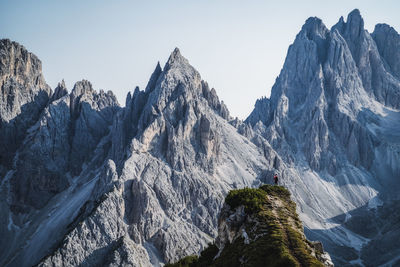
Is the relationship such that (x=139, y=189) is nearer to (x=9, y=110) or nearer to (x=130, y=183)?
(x=130, y=183)

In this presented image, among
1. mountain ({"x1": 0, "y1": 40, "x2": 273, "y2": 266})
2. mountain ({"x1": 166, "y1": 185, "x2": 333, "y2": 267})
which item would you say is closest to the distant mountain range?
mountain ({"x1": 0, "y1": 40, "x2": 273, "y2": 266})

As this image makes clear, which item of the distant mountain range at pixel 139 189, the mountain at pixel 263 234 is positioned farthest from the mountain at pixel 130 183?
the mountain at pixel 263 234

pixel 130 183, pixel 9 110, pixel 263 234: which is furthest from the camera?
pixel 9 110

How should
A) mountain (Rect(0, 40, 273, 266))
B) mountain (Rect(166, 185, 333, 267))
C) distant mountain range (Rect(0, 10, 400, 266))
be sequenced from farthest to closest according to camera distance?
1. distant mountain range (Rect(0, 10, 400, 266))
2. mountain (Rect(0, 40, 273, 266))
3. mountain (Rect(166, 185, 333, 267))

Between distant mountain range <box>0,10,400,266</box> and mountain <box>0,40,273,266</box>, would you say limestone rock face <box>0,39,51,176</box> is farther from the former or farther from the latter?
mountain <box>0,40,273,266</box>

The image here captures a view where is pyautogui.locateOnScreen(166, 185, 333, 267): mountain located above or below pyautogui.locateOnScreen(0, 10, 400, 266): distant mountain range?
below

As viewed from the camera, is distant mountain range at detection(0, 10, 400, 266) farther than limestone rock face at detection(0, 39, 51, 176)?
No

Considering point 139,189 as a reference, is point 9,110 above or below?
above

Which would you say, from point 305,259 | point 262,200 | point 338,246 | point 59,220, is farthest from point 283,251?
Answer: point 338,246

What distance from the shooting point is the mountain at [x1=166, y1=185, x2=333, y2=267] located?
29391 mm

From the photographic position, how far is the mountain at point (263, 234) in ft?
96.4

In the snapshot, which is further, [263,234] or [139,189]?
[139,189]

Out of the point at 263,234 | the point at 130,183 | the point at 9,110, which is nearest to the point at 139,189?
the point at 130,183

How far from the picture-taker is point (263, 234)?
3288 centimetres
